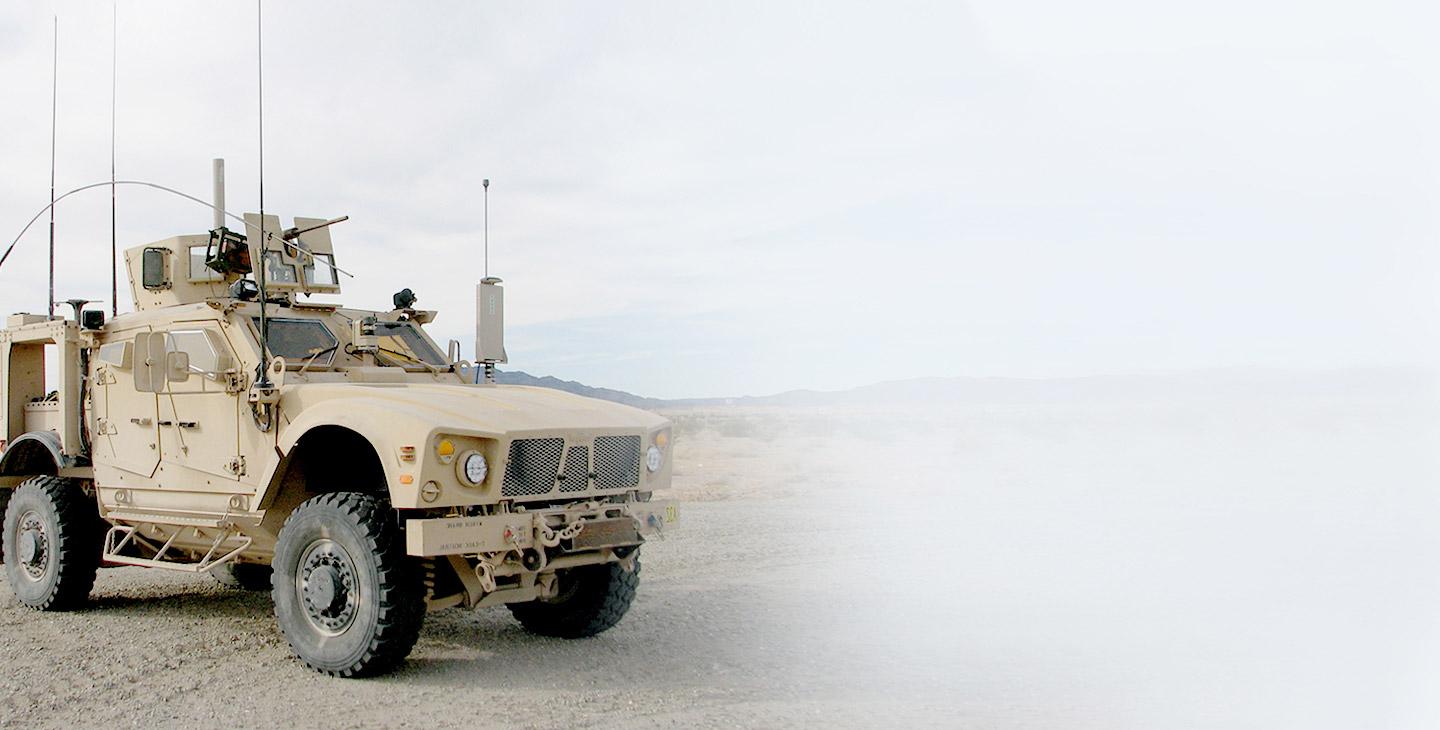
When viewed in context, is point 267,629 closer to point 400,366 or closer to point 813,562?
point 400,366

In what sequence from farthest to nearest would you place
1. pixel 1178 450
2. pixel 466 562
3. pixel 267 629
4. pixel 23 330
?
pixel 1178 450 < pixel 23 330 < pixel 267 629 < pixel 466 562

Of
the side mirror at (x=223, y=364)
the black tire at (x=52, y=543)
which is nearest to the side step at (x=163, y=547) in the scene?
the black tire at (x=52, y=543)

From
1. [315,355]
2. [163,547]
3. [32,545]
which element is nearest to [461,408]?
[315,355]

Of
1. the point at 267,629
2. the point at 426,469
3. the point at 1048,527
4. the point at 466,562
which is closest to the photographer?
the point at 426,469

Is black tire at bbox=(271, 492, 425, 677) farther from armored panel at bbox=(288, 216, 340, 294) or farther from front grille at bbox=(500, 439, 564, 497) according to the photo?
armored panel at bbox=(288, 216, 340, 294)

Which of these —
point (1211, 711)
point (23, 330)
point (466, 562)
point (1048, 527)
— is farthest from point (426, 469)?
point (1048, 527)

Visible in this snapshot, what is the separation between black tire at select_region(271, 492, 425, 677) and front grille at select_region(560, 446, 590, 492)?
97 centimetres

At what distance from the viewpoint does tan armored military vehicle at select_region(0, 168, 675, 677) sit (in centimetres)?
693

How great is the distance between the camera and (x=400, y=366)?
894 centimetres

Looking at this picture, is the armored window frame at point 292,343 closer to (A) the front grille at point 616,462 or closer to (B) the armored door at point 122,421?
(B) the armored door at point 122,421

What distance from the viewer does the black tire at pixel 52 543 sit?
9156mm

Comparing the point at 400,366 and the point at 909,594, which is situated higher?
the point at 400,366

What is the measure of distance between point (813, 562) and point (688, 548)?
1.42 metres

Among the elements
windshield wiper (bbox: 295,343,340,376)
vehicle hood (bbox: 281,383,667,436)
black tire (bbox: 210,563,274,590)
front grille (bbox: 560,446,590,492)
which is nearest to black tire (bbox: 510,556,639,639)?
front grille (bbox: 560,446,590,492)
